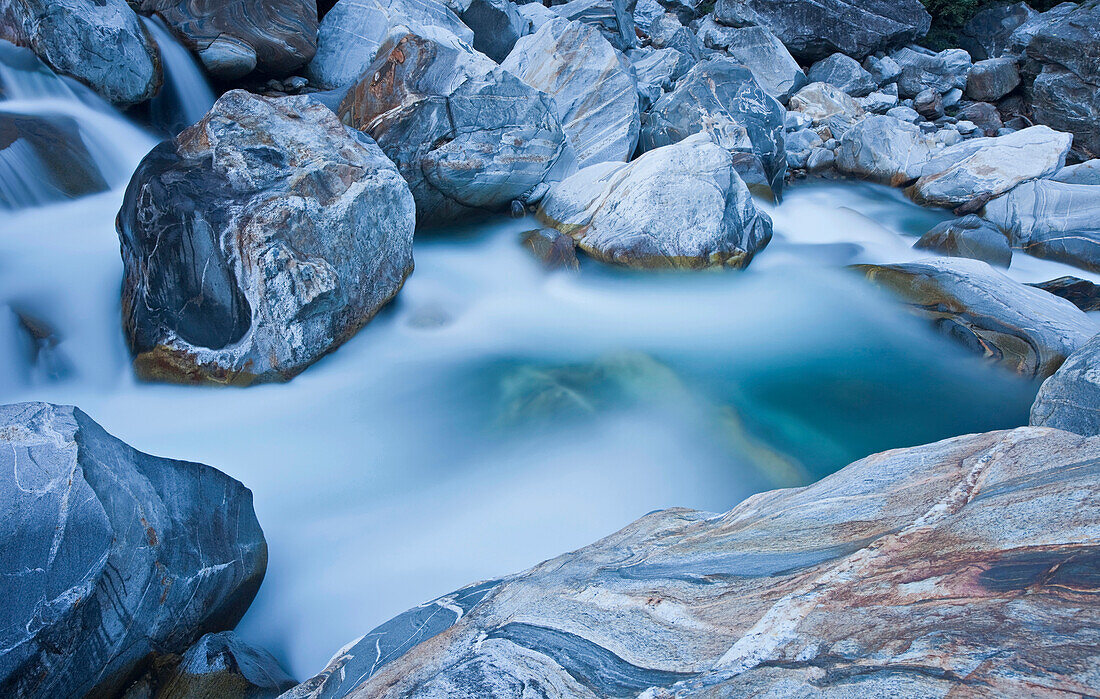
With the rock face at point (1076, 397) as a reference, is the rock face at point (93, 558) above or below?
below

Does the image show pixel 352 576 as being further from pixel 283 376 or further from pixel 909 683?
pixel 909 683

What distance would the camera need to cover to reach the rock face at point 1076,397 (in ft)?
9.68

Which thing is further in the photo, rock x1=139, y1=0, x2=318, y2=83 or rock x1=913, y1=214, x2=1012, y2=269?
rock x1=139, y1=0, x2=318, y2=83

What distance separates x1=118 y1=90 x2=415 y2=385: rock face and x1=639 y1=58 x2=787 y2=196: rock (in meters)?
5.65

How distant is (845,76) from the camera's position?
607 inches

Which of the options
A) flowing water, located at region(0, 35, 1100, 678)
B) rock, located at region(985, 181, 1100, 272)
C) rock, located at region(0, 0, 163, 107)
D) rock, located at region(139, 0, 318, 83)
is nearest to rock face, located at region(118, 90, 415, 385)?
Answer: flowing water, located at region(0, 35, 1100, 678)

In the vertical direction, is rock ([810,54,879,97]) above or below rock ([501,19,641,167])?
above

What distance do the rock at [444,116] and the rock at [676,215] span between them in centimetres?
115

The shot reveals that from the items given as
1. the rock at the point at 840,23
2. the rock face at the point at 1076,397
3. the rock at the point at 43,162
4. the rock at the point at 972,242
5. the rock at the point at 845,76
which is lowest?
the rock at the point at 43,162

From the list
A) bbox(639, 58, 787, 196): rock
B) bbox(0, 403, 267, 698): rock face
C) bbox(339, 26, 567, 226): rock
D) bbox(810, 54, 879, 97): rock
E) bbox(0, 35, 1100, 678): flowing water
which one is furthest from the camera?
bbox(810, 54, 879, 97): rock

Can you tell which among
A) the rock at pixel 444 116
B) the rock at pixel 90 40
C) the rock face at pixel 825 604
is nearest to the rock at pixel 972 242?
the rock at pixel 444 116

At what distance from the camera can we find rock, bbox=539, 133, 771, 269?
19.5ft

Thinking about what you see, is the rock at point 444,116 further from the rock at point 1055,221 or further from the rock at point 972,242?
the rock at point 1055,221

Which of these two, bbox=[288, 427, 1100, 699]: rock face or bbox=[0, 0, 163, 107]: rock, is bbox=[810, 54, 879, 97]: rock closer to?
bbox=[0, 0, 163, 107]: rock
